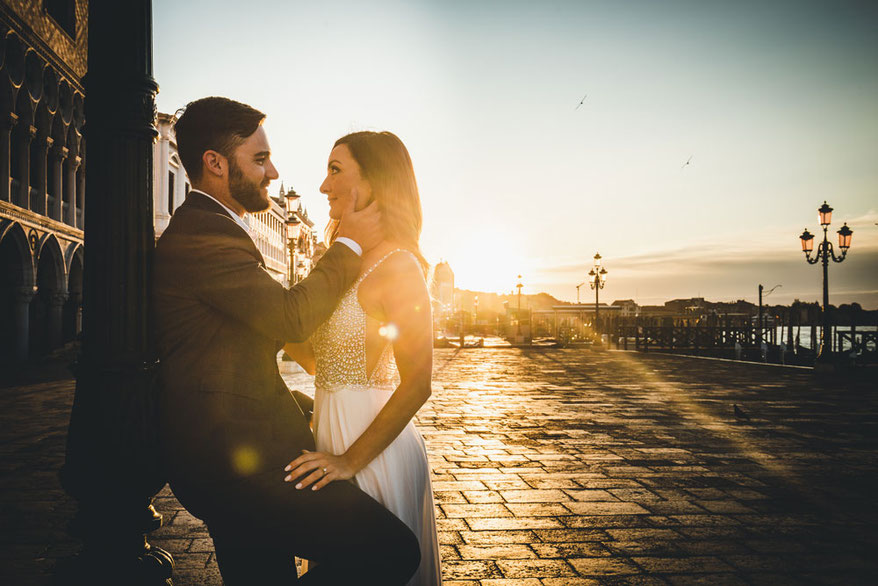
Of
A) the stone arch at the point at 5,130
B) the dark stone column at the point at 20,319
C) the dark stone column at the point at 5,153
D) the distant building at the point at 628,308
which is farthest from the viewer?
the distant building at the point at 628,308

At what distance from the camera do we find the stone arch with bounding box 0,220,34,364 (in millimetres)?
20891

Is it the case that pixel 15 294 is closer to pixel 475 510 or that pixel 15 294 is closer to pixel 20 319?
pixel 20 319

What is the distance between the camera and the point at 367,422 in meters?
2.18

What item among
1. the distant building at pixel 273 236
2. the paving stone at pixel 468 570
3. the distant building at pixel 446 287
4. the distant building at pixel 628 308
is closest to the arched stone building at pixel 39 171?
the paving stone at pixel 468 570

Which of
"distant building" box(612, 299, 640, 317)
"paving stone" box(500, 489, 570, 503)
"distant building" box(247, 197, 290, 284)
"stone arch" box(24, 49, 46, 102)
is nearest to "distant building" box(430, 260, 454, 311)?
"distant building" box(612, 299, 640, 317)

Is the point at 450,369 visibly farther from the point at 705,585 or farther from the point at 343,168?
the point at 343,168

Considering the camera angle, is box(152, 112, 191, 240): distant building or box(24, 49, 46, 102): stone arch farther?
box(152, 112, 191, 240): distant building

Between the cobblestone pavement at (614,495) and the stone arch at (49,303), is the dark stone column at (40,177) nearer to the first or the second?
the stone arch at (49,303)

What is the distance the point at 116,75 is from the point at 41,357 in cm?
2485

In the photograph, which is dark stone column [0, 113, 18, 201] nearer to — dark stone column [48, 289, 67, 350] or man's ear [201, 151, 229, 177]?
dark stone column [48, 289, 67, 350]

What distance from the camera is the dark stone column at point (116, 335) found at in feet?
6.37

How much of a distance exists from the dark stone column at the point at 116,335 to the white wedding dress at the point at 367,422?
0.58m

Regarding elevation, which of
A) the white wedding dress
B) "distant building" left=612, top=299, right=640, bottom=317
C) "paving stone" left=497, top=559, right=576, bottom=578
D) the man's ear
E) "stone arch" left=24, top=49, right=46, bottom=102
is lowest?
"paving stone" left=497, top=559, right=576, bottom=578

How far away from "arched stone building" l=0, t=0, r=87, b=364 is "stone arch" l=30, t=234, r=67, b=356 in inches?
1.5
